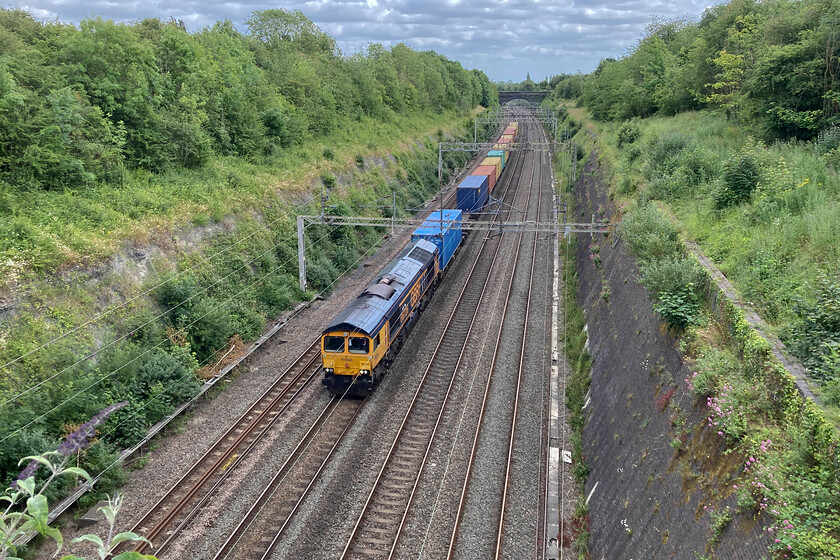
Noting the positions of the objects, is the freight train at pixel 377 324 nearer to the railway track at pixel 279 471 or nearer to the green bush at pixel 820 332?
the railway track at pixel 279 471

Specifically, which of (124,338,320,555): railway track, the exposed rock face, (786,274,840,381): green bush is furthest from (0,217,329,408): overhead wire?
(786,274,840,381): green bush

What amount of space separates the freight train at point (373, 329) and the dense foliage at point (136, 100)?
1221 centimetres

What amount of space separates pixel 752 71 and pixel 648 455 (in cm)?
2584

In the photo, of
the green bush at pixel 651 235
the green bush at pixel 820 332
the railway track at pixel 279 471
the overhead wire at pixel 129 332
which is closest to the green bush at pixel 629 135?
the green bush at pixel 651 235

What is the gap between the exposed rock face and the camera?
9414mm

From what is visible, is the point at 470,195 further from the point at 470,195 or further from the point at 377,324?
the point at 377,324

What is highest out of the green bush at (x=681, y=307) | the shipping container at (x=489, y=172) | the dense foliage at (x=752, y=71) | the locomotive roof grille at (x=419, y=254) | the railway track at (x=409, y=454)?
the dense foliage at (x=752, y=71)

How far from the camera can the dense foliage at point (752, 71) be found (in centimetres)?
2225

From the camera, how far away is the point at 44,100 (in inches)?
843

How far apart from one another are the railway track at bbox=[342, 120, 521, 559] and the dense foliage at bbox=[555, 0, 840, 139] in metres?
16.7

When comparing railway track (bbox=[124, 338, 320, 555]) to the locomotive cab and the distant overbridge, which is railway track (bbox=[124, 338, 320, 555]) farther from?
the distant overbridge

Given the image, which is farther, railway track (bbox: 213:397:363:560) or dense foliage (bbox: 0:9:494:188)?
dense foliage (bbox: 0:9:494:188)

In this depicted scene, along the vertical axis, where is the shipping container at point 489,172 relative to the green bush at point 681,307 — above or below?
above

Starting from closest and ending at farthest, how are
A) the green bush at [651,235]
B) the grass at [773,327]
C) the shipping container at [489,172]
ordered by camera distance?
the grass at [773,327]
the green bush at [651,235]
the shipping container at [489,172]
